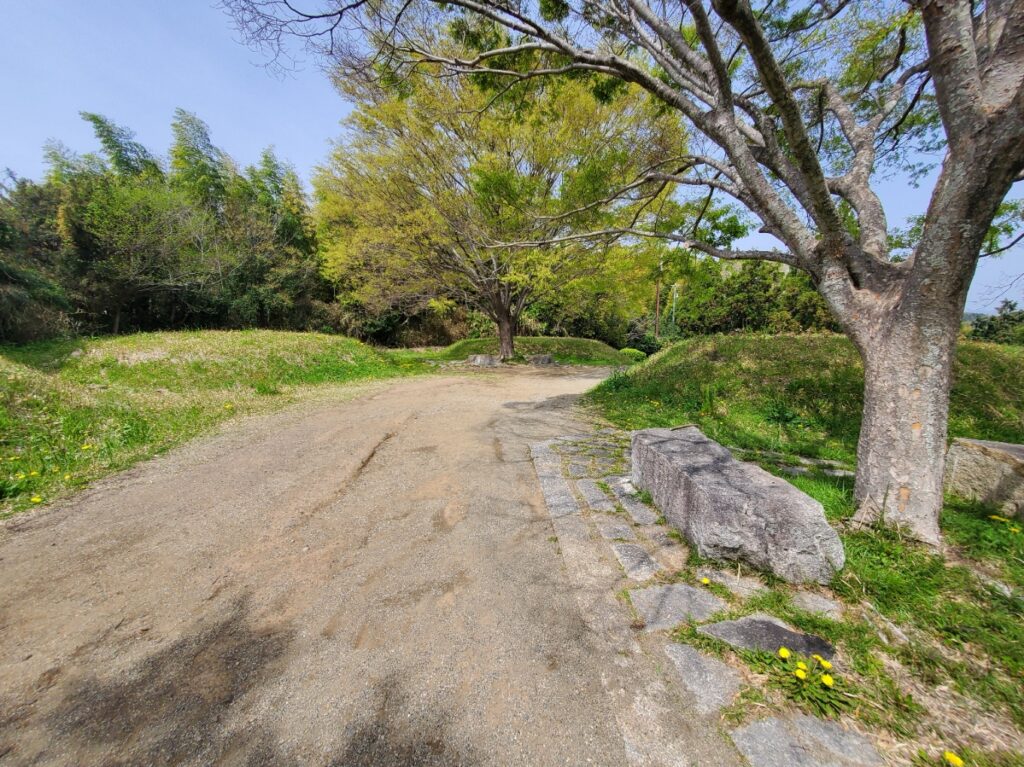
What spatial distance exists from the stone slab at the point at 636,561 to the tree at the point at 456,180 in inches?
276

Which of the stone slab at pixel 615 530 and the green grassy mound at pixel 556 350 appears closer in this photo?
the stone slab at pixel 615 530

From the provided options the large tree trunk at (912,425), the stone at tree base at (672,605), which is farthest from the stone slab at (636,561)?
the large tree trunk at (912,425)

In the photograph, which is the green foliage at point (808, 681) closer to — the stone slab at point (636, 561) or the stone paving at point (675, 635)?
the stone paving at point (675, 635)

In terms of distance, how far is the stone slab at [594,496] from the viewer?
317 centimetres

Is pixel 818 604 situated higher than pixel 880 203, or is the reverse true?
pixel 880 203

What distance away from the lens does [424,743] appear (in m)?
1.40

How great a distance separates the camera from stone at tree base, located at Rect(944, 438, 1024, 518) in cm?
272

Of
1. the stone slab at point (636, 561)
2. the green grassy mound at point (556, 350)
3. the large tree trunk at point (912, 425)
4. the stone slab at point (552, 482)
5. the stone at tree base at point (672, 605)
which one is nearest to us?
the stone at tree base at point (672, 605)

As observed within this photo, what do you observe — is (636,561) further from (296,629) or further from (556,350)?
(556,350)

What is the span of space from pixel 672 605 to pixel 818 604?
80 cm

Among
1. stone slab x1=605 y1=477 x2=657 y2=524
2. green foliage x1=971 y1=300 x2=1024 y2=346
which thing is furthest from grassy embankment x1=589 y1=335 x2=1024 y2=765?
green foliage x1=971 y1=300 x2=1024 y2=346

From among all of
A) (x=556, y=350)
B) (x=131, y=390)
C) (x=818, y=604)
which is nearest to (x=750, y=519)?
(x=818, y=604)

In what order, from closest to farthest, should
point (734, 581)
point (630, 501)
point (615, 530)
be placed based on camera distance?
point (734, 581) < point (615, 530) < point (630, 501)

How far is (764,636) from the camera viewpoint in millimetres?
1838
